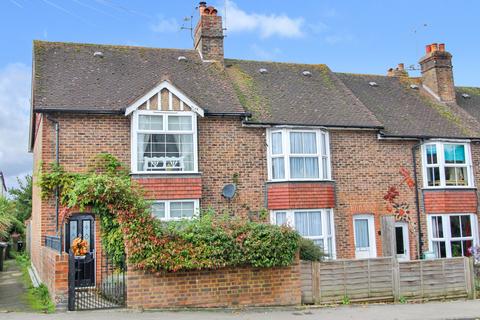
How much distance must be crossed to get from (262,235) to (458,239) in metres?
10.9

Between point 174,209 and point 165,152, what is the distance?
1.88m

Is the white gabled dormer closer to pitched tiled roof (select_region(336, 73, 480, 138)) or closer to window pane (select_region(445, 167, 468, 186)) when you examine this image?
pitched tiled roof (select_region(336, 73, 480, 138))

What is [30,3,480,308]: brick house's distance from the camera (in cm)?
1648

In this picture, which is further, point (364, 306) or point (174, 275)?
point (364, 306)

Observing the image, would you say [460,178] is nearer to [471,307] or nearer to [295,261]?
[471,307]

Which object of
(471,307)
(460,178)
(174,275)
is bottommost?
(471,307)

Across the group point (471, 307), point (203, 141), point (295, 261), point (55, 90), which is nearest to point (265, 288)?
point (295, 261)

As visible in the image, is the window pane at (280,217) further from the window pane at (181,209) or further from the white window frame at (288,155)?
the window pane at (181,209)

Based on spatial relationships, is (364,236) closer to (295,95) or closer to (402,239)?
(402,239)

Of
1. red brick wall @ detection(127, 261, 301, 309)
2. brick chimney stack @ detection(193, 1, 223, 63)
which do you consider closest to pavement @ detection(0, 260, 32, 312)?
red brick wall @ detection(127, 261, 301, 309)

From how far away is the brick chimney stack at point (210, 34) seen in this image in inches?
831

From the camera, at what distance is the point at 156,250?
11539 mm

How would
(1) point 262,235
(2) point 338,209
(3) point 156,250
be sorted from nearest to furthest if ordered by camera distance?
(3) point 156,250, (1) point 262,235, (2) point 338,209

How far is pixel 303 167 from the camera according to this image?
18156 millimetres
